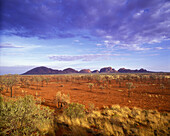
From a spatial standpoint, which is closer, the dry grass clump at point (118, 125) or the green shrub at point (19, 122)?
the green shrub at point (19, 122)

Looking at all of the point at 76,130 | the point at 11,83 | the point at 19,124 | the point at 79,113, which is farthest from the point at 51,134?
the point at 11,83

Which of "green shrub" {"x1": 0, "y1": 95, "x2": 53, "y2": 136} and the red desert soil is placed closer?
"green shrub" {"x1": 0, "y1": 95, "x2": 53, "y2": 136}

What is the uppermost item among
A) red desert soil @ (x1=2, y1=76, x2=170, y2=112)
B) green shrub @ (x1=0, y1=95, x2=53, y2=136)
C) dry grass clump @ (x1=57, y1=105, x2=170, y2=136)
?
green shrub @ (x1=0, y1=95, x2=53, y2=136)

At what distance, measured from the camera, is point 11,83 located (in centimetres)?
2162

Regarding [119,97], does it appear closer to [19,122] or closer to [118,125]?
[118,125]

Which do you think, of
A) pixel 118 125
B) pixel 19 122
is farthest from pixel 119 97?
pixel 19 122

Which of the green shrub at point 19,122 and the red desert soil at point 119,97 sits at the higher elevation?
the green shrub at point 19,122

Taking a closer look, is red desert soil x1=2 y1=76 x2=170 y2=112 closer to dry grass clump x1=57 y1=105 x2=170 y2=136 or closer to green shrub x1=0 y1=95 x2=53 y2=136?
dry grass clump x1=57 y1=105 x2=170 y2=136

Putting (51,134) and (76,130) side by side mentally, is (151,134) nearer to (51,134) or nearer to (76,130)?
(76,130)

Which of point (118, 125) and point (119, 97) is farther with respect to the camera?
point (119, 97)

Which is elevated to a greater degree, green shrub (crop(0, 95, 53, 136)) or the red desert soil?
green shrub (crop(0, 95, 53, 136))

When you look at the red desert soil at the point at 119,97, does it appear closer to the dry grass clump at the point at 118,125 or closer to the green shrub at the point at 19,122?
the dry grass clump at the point at 118,125

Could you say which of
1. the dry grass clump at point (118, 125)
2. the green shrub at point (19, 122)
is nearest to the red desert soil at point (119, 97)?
the dry grass clump at point (118, 125)

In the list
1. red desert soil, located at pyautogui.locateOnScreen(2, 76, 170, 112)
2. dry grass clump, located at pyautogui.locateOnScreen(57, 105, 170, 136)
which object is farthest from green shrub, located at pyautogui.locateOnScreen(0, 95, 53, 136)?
red desert soil, located at pyautogui.locateOnScreen(2, 76, 170, 112)
